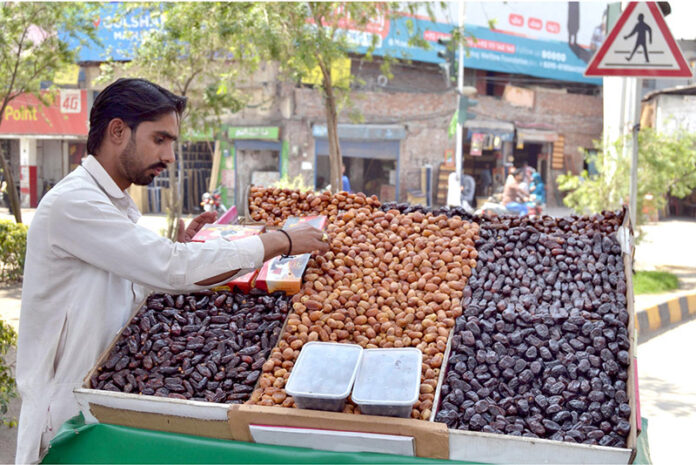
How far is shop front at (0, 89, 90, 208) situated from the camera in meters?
21.4

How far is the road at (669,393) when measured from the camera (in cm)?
388

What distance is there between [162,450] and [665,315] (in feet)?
21.2

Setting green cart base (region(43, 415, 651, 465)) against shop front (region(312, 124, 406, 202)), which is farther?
shop front (region(312, 124, 406, 202))

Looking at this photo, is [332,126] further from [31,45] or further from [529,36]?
[529,36]

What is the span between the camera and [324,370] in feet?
7.50

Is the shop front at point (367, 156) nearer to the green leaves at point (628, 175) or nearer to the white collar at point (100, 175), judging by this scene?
the green leaves at point (628, 175)

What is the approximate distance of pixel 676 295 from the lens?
7641mm

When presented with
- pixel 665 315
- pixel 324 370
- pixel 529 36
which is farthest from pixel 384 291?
pixel 529 36

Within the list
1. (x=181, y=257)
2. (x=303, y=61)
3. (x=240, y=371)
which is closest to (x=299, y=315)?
(x=240, y=371)

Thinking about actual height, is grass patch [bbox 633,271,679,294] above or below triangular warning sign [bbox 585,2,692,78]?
below

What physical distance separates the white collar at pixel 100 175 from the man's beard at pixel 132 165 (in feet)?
0.19

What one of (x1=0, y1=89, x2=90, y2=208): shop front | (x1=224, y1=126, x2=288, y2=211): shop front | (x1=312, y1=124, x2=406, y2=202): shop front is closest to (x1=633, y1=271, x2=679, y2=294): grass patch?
(x1=312, y1=124, x2=406, y2=202): shop front

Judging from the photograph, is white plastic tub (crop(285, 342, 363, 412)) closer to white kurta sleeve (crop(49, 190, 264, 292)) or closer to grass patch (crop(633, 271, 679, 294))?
white kurta sleeve (crop(49, 190, 264, 292))

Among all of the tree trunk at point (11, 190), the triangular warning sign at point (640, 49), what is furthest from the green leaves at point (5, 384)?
the tree trunk at point (11, 190)
